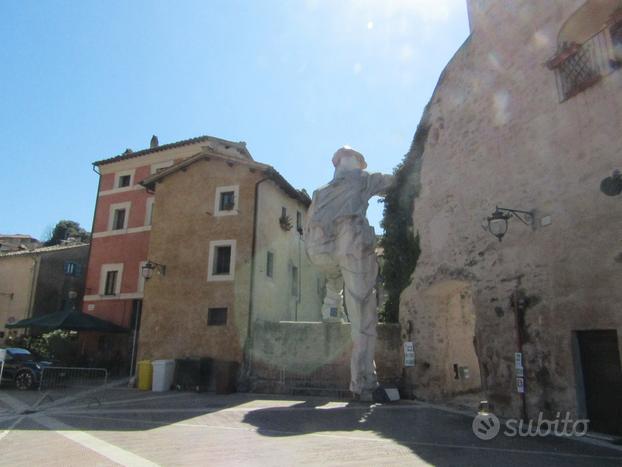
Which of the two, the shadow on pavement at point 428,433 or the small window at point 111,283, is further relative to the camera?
the small window at point 111,283

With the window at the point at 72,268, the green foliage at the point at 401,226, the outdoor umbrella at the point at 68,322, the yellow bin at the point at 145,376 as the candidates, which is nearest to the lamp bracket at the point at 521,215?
the green foliage at the point at 401,226

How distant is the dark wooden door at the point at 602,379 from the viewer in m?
7.31

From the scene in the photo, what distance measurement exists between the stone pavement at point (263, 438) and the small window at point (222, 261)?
6.99 metres

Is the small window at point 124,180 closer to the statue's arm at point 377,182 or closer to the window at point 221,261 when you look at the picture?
the window at point 221,261

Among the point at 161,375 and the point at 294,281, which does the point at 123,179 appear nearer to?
the point at 294,281

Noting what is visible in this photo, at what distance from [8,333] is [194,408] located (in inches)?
784

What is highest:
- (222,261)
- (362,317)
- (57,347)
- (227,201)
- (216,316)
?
(227,201)

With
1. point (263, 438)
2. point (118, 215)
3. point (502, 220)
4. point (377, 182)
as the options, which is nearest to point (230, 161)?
point (377, 182)

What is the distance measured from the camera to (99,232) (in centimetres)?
2258

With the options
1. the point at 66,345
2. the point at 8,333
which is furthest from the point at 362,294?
the point at 8,333

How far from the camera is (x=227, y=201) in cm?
1769

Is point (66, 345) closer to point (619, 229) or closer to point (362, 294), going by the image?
point (362, 294)

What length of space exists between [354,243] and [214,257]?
7.47m

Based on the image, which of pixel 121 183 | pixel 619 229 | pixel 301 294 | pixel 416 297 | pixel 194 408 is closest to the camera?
pixel 619 229
